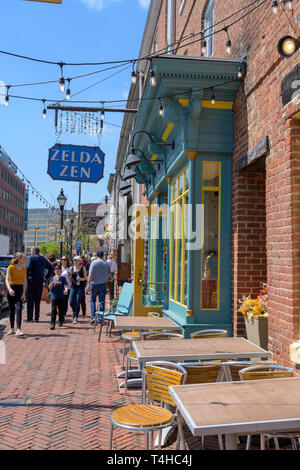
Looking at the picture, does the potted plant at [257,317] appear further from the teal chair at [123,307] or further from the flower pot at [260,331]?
the teal chair at [123,307]

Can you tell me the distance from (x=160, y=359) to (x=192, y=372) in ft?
2.22

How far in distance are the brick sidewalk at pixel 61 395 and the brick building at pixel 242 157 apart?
5.45 ft

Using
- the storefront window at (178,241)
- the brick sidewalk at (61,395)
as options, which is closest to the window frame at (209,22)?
the storefront window at (178,241)

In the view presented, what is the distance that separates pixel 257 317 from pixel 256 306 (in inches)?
8.4

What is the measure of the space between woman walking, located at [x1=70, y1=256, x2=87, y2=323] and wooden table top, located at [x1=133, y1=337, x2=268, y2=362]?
708cm

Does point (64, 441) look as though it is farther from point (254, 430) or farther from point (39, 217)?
point (39, 217)

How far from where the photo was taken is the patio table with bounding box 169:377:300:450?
109 inches

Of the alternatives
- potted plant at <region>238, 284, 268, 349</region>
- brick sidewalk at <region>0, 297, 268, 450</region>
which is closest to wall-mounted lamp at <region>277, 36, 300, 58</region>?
potted plant at <region>238, 284, 268, 349</region>

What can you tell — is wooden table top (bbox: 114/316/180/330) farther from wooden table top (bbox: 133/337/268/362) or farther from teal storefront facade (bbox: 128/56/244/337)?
wooden table top (bbox: 133/337/268/362)

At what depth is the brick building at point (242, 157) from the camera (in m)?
5.06

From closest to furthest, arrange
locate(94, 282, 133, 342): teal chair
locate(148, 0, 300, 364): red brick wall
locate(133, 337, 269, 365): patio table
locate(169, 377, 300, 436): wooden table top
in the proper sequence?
locate(169, 377, 300, 436): wooden table top < locate(133, 337, 269, 365): patio table < locate(148, 0, 300, 364): red brick wall < locate(94, 282, 133, 342): teal chair

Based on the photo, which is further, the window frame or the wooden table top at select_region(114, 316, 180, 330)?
the window frame

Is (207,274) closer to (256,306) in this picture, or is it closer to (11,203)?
(256,306)

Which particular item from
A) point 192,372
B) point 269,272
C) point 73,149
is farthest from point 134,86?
point 192,372
